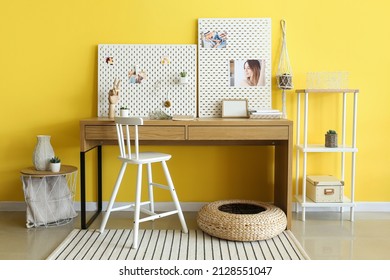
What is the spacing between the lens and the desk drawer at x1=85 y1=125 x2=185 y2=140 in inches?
134

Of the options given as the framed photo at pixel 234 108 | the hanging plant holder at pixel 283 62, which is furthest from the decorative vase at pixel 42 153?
the hanging plant holder at pixel 283 62

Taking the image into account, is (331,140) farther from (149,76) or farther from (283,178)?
(149,76)

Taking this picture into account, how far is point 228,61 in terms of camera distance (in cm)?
391

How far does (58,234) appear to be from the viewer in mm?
3355

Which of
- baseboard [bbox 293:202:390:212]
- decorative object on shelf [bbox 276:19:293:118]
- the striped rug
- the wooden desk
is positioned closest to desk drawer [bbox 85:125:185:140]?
the wooden desk

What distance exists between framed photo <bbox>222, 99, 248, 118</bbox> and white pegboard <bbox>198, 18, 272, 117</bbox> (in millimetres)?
60

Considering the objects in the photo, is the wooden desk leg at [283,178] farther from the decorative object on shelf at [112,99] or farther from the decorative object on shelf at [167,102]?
the decorative object on shelf at [112,99]

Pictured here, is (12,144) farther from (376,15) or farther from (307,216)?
(376,15)

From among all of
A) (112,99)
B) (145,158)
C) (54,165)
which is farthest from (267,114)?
(54,165)

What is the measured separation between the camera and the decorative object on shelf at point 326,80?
383cm

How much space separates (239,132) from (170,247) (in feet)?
3.15

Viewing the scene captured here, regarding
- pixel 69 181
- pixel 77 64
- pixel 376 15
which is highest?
pixel 376 15
